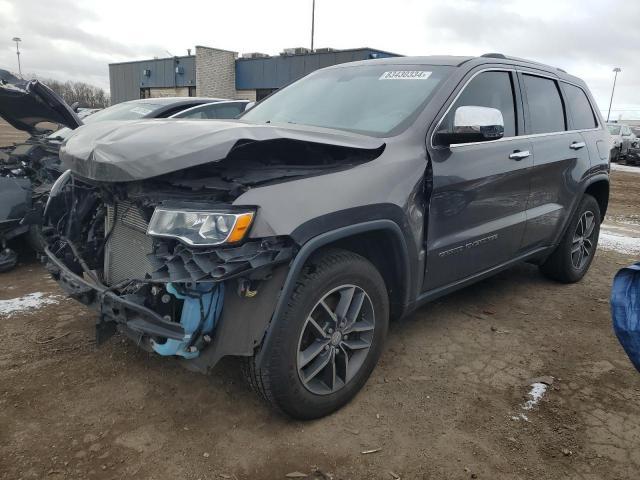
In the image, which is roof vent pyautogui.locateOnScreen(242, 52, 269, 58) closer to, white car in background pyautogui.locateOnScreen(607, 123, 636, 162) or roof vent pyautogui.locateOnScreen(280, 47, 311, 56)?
roof vent pyautogui.locateOnScreen(280, 47, 311, 56)

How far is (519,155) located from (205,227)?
2.51 m

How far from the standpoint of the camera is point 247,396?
9.30ft

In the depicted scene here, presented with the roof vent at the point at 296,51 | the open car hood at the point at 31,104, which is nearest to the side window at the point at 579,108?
the open car hood at the point at 31,104

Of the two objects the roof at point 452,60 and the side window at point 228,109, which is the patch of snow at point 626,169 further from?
the roof at point 452,60

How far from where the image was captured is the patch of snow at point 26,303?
3.95 metres

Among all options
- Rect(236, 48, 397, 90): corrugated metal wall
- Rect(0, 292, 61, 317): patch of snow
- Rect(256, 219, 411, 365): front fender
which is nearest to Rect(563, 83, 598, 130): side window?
Rect(256, 219, 411, 365): front fender

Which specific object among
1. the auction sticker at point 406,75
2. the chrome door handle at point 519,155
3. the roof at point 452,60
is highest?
the roof at point 452,60

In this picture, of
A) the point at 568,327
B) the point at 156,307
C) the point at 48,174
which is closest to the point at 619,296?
the point at 156,307

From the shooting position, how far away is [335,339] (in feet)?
8.48

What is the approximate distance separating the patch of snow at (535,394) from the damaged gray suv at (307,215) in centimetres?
80

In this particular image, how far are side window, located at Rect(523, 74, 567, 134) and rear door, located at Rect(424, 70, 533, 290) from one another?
0.22m

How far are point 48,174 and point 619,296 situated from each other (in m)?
4.89

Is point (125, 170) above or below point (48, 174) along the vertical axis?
above

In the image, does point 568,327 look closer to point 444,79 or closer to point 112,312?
point 444,79
